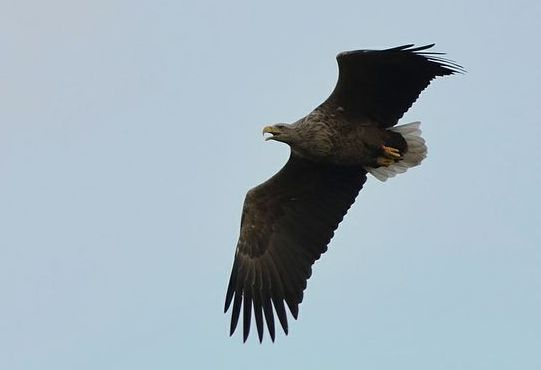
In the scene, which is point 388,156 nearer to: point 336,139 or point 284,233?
point 336,139

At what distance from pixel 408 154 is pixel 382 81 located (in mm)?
984

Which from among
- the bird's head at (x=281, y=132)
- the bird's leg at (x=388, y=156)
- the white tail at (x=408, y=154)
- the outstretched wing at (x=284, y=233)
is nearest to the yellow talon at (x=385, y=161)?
the bird's leg at (x=388, y=156)

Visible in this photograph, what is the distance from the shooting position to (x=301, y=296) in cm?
1384

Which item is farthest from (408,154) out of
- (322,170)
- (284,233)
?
(284,233)

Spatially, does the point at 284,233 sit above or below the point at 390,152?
above

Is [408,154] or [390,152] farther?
[408,154]

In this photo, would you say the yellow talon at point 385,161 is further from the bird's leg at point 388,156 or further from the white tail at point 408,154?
the white tail at point 408,154

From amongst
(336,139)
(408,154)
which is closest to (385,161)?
(408,154)

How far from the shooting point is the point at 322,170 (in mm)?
13633

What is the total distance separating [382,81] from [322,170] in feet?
4.30

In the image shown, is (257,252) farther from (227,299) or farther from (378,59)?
(378,59)

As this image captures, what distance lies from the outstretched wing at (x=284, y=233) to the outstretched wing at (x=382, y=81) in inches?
30.3

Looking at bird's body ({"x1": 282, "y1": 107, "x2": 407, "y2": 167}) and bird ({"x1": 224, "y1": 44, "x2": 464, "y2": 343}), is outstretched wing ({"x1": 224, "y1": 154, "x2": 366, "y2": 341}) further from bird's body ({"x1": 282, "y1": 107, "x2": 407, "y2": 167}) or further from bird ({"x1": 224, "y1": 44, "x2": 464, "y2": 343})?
bird's body ({"x1": 282, "y1": 107, "x2": 407, "y2": 167})

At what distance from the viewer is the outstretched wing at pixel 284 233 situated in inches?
539
